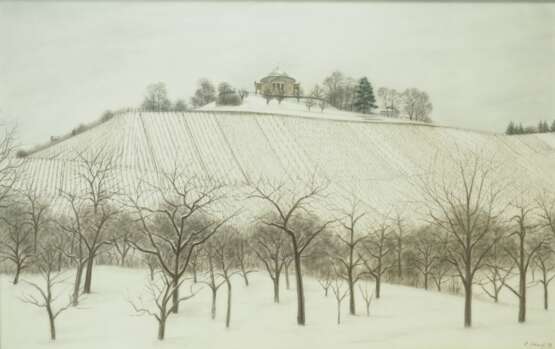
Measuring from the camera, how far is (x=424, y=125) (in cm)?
1530

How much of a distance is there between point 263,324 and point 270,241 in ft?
6.98

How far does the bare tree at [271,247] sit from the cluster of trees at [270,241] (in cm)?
3

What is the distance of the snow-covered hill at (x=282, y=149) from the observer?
1037cm

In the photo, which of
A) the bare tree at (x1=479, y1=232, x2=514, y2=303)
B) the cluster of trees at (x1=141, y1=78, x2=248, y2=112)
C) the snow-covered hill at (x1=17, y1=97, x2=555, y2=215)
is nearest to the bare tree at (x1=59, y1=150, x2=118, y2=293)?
the snow-covered hill at (x1=17, y1=97, x2=555, y2=215)

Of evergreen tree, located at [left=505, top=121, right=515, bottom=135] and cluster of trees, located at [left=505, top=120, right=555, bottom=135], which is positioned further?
evergreen tree, located at [left=505, top=121, right=515, bottom=135]

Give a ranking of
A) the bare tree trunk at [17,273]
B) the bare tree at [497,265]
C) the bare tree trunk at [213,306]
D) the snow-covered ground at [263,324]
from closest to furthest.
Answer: the snow-covered ground at [263,324] < the bare tree trunk at [213,306] < the bare tree trunk at [17,273] < the bare tree at [497,265]

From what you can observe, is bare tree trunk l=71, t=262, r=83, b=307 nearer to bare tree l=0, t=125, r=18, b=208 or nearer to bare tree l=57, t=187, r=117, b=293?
bare tree l=57, t=187, r=117, b=293

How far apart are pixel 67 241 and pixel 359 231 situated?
20.6 feet

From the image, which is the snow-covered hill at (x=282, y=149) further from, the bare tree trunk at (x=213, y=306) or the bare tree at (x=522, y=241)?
the bare tree trunk at (x=213, y=306)

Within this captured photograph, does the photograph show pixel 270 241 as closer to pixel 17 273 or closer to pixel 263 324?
pixel 263 324

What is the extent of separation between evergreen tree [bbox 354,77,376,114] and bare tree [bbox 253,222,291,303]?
4.77 meters

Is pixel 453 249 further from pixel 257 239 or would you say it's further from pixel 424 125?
pixel 424 125

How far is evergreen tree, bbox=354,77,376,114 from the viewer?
1214 cm

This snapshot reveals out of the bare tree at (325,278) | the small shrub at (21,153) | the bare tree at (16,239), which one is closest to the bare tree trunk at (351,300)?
the bare tree at (325,278)
